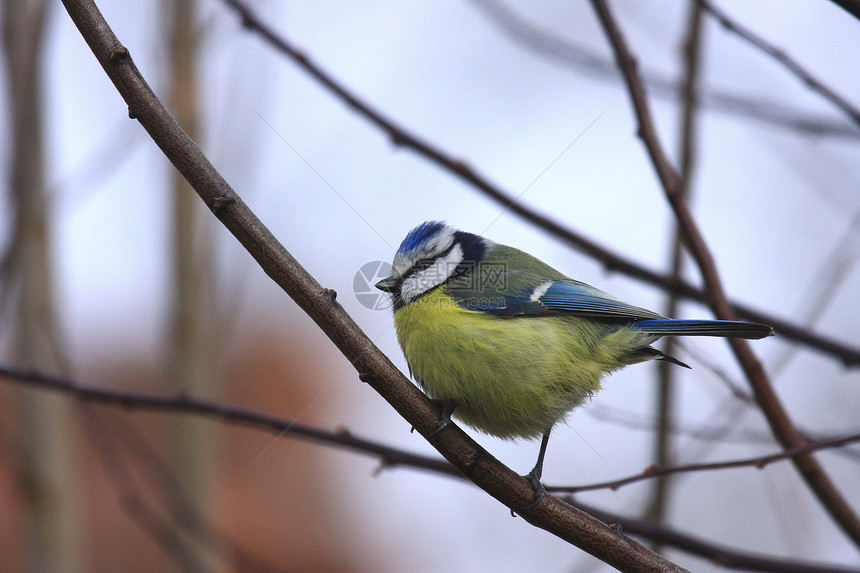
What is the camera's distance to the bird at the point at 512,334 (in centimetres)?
193

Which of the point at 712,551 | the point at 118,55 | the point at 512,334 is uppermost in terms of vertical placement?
the point at 118,55

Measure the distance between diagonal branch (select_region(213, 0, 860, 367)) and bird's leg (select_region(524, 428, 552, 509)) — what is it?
1.69ft

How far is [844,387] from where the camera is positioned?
4816mm

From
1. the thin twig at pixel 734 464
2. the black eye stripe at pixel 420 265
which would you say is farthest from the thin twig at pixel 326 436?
the black eye stripe at pixel 420 265

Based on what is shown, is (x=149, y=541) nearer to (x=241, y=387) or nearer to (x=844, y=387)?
(x=241, y=387)

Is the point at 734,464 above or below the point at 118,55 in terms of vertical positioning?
below

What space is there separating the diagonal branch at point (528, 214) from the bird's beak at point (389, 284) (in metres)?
0.40

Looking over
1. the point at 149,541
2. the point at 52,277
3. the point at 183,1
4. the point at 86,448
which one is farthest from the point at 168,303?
the point at 86,448

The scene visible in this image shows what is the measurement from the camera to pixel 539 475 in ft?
5.84

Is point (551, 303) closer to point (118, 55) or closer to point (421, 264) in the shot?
point (421, 264)

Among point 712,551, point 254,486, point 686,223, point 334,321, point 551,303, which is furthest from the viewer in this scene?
point 254,486

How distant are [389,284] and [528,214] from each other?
1.54 feet

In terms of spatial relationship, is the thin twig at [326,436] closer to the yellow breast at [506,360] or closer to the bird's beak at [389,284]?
the yellow breast at [506,360]

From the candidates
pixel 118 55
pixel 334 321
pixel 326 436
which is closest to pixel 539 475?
pixel 326 436
